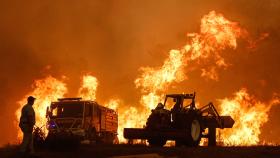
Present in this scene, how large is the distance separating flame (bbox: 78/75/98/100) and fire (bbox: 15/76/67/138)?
173 centimetres

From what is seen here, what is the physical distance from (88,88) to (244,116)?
15552 millimetres

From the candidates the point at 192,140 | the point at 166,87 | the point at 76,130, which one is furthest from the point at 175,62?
the point at 192,140

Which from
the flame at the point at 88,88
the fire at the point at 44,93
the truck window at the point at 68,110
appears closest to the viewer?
the truck window at the point at 68,110

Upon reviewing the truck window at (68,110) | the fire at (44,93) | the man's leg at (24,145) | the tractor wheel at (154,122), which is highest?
the fire at (44,93)

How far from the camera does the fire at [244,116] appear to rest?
3797cm

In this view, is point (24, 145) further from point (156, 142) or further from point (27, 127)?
point (156, 142)

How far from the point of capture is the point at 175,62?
145ft

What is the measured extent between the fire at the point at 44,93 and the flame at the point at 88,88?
5.69 feet

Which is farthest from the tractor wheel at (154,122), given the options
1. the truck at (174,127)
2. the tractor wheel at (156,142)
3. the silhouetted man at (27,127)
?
the silhouetted man at (27,127)

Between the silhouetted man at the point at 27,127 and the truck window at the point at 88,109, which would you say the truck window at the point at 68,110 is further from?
the silhouetted man at the point at 27,127

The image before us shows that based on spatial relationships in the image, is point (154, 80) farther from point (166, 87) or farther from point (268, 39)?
point (268, 39)

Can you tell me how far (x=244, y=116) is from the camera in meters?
38.5

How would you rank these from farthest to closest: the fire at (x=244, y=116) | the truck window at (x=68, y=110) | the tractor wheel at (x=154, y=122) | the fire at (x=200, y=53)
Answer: the fire at (x=200, y=53), the fire at (x=244, y=116), the truck window at (x=68, y=110), the tractor wheel at (x=154, y=122)

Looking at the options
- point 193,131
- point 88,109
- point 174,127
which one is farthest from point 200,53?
point 174,127
